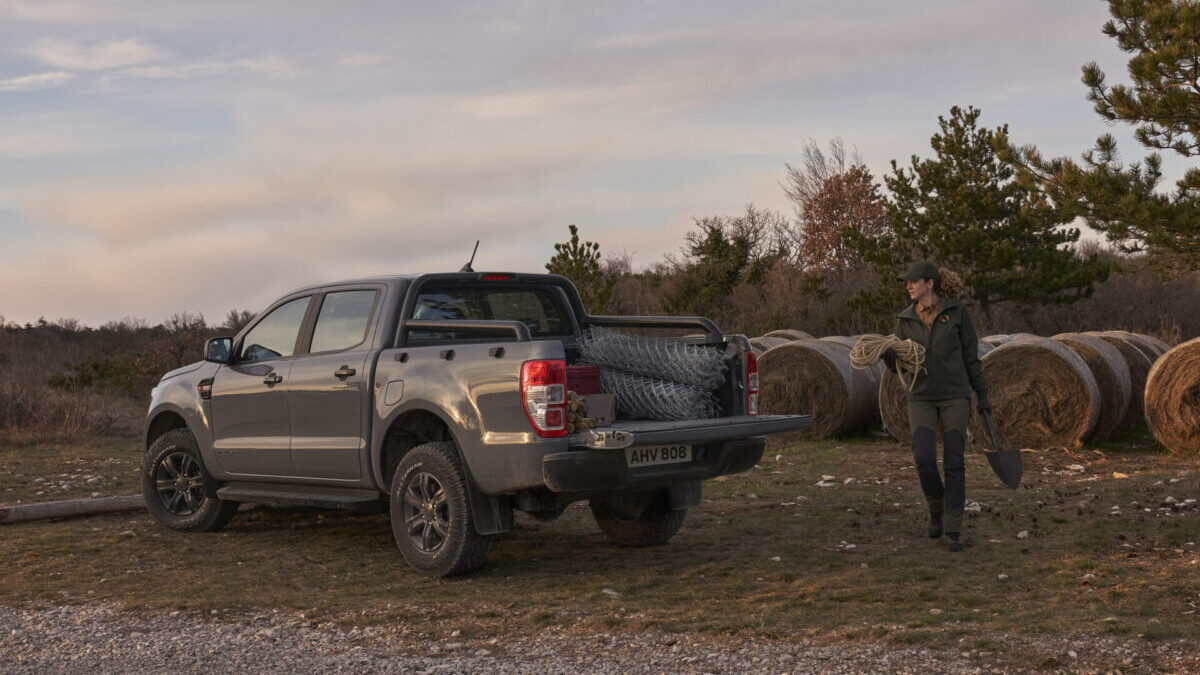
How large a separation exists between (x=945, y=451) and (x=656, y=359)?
2251mm

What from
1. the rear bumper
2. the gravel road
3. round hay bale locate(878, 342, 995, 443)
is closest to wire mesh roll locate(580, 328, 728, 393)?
the rear bumper

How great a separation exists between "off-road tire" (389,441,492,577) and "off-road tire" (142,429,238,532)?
2.50 m

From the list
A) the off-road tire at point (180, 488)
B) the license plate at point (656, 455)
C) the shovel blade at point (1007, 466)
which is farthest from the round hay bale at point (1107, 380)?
the off-road tire at point (180, 488)

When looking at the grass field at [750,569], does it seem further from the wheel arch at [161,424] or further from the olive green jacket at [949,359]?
the olive green jacket at [949,359]

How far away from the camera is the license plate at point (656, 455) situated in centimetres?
707

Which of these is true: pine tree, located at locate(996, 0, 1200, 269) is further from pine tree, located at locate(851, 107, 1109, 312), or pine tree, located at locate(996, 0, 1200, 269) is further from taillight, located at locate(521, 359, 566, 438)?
pine tree, located at locate(851, 107, 1109, 312)

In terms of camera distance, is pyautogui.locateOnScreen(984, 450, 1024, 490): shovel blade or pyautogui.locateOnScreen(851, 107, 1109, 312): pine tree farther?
pyautogui.locateOnScreen(851, 107, 1109, 312): pine tree

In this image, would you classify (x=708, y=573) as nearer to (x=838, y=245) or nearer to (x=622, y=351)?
(x=622, y=351)

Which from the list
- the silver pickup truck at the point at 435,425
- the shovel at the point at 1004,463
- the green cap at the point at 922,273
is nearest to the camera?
the silver pickup truck at the point at 435,425

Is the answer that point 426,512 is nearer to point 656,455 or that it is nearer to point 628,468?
point 628,468

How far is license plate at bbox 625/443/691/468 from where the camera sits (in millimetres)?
7070

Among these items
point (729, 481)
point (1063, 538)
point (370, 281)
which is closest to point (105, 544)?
point (370, 281)

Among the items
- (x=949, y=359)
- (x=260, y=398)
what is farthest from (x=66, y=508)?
(x=949, y=359)

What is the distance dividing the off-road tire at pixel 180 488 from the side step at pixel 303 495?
32 cm
